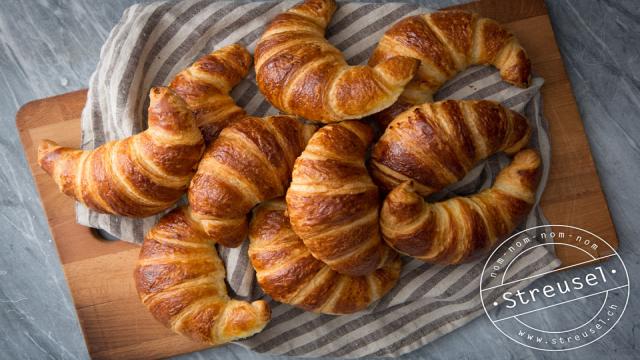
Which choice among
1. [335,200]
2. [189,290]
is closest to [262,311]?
[189,290]

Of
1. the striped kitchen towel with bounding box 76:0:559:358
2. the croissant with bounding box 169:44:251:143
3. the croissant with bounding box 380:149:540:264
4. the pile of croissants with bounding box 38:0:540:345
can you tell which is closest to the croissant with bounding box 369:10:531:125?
the pile of croissants with bounding box 38:0:540:345

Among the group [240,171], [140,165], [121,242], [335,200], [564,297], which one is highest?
[140,165]

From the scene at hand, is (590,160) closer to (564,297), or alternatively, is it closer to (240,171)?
(564,297)

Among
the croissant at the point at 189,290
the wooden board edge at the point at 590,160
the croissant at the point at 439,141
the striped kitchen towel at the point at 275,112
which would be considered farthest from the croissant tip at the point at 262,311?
the wooden board edge at the point at 590,160

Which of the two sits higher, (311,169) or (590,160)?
(311,169)

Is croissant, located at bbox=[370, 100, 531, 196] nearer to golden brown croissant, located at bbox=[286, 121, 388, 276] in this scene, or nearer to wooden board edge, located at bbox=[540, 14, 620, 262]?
golden brown croissant, located at bbox=[286, 121, 388, 276]

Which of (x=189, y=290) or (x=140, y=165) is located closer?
(x=140, y=165)

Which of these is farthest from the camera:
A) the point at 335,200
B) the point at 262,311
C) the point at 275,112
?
the point at 275,112
